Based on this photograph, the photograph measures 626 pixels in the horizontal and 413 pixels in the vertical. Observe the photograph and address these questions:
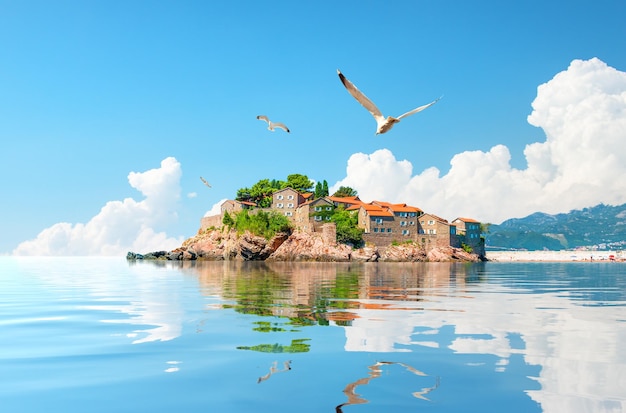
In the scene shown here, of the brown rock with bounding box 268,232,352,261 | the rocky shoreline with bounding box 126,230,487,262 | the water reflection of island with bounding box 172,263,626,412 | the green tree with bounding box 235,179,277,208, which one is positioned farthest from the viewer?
the green tree with bounding box 235,179,277,208

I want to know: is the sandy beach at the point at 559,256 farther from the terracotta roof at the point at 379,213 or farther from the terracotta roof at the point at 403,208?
the terracotta roof at the point at 379,213

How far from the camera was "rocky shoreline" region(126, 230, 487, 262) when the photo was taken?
98.0 metres

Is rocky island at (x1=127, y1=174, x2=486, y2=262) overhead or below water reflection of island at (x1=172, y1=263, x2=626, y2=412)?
overhead

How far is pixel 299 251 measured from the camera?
98625 millimetres

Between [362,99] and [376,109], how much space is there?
54.7 inches

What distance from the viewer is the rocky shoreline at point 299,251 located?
9800cm

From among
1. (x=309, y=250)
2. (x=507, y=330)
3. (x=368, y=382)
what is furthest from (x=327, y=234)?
(x=368, y=382)

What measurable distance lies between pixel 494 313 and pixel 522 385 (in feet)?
28.5

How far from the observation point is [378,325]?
43.1 feet

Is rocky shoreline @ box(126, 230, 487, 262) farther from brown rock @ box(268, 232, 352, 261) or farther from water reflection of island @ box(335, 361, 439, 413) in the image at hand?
water reflection of island @ box(335, 361, 439, 413)

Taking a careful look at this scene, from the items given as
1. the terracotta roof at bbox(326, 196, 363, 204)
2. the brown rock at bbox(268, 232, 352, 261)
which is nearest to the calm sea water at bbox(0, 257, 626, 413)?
the brown rock at bbox(268, 232, 352, 261)

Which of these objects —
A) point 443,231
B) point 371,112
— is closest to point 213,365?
point 371,112

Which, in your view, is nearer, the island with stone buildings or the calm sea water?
the calm sea water

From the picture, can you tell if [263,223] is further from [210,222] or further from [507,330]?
[507,330]
